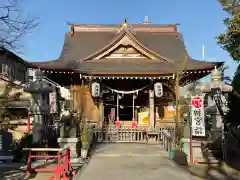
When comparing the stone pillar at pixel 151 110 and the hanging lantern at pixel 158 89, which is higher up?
the hanging lantern at pixel 158 89

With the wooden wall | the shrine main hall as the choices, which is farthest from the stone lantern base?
the wooden wall

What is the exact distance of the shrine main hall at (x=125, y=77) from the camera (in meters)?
19.8

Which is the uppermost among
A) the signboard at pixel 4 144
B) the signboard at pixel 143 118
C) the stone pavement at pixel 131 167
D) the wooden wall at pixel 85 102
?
the wooden wall at pixel 85 102


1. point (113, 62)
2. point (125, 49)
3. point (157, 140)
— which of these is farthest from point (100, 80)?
point (157, 140)

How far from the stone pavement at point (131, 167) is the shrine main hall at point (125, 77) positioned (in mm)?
6120

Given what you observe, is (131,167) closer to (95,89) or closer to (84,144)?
(84,144)

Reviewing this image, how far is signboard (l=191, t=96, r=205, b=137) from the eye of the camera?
492 inches

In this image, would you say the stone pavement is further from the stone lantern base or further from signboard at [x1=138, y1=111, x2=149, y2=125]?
signboard at [x1=138, y1=111, x2=149, y2=125]

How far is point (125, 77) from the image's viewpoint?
19.9 metres

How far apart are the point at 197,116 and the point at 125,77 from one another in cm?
796

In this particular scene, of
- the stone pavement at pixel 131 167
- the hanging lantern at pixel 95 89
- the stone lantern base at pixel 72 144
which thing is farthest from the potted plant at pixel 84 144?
the hanging lantern at pixel 95 89

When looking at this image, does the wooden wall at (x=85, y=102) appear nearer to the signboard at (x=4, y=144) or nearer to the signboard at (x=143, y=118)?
the signboard at (x=143, y=118)

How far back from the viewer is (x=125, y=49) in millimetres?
22750

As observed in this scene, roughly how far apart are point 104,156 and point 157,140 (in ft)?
20.6
